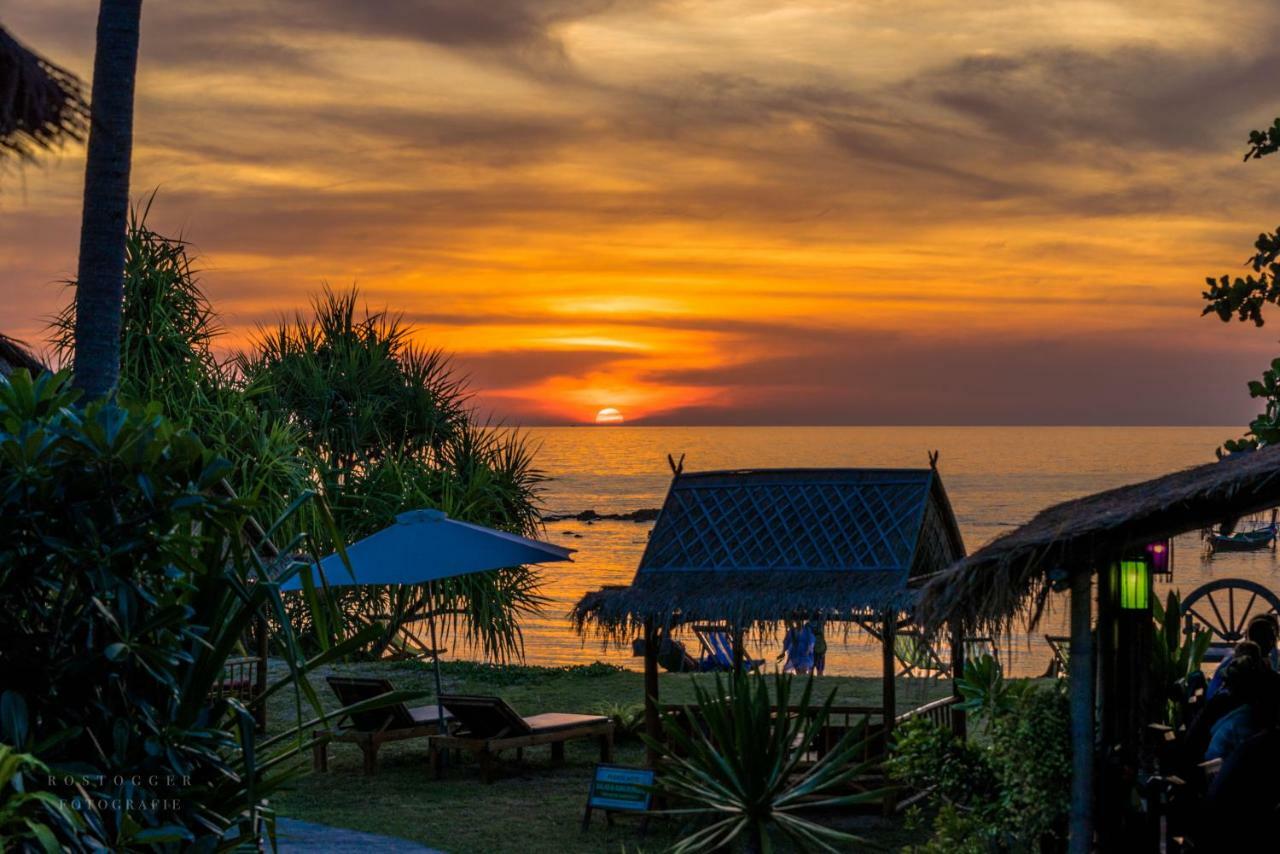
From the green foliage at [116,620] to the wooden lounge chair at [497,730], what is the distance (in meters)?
7.09

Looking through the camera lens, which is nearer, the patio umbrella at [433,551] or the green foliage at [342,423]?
the patio umbrella at [433,551]

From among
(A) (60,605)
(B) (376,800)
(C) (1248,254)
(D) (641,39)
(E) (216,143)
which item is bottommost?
(B) (376,800)

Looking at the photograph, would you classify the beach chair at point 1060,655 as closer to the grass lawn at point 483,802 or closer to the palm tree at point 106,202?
the grass lawn at point 483,802

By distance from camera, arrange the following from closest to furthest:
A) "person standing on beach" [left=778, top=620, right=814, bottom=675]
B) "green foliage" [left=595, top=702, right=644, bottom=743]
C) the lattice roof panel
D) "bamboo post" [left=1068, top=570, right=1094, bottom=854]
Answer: "bamboo post" [left=1068, top=570, right=1094, bottom=854]
the lattice roof panel
"green foliage" [left=595, top=702, right=644, bottom=743]
"person standing on beach" [left=778, top=620, right=814, bottom=675]

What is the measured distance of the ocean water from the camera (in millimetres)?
39562

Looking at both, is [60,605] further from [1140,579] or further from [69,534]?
[1140,579]

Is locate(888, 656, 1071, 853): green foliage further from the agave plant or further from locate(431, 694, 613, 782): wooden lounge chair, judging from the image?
locate(431, 694, 613, 782): wooden lounge chair

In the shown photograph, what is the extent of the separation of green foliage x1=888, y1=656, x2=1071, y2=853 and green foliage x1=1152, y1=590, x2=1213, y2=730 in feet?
4.79

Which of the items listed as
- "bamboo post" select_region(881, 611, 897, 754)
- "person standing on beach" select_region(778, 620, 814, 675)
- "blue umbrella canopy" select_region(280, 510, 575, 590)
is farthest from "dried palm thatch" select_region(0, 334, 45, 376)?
"person standing on beach" select_region(778, 620, 814, 675)

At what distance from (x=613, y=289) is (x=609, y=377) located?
3421cm

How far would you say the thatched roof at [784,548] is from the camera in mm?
12047

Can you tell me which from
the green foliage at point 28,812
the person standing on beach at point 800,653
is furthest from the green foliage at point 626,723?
the green foliage at point 28,812

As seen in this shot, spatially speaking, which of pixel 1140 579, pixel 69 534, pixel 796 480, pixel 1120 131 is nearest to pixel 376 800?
pixel 796 480

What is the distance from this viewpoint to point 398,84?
62.7 feet
